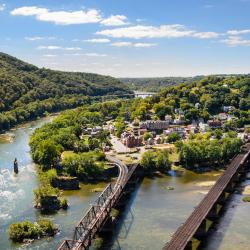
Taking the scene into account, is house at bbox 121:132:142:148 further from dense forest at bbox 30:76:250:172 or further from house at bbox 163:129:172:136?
house at bbox 163:129:172:136

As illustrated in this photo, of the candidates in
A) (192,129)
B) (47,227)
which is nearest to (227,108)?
(192,129)

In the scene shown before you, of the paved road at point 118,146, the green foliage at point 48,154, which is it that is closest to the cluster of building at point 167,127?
the paved road at point 118,146

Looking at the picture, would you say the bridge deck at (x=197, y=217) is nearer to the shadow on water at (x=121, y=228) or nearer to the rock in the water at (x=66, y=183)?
the shadow on water at (x=121, y=228)

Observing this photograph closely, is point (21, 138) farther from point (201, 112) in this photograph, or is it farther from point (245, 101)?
point (245, 101)

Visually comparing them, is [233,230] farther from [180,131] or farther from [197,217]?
[180,131]

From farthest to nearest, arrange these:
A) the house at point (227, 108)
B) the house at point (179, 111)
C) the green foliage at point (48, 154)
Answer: the house at point (227, 108) < the house at point (179, 111) < the green foliage at point (48, 154)

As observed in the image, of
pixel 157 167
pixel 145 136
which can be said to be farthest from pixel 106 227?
pixel 145 136
